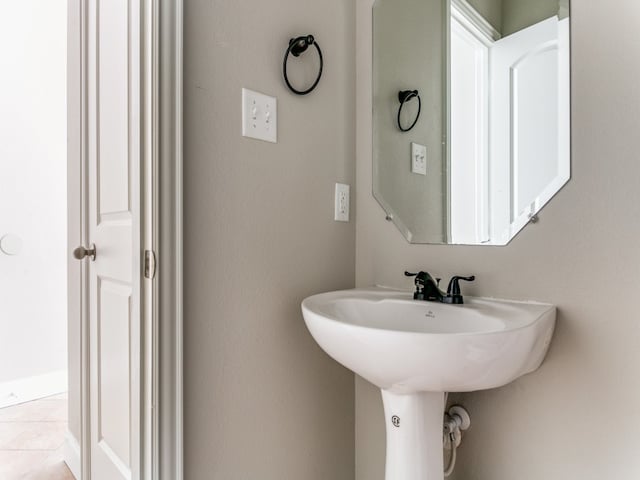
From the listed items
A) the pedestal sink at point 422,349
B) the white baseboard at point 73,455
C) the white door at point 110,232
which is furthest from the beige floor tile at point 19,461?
the pedestal sink at point 422,349

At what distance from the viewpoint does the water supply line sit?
3.35 feet

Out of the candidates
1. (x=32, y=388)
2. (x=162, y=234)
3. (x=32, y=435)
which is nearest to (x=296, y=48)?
(x=162, y=234)

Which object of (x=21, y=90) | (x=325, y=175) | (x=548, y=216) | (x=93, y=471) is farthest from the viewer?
(x=21, y=90)

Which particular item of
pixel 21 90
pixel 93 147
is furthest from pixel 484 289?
pixel 21 90

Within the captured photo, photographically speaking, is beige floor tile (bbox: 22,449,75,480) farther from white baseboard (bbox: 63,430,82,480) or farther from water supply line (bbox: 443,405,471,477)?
water supply line (bbox: 443,405,471,477)

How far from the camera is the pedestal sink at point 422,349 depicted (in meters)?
0.68

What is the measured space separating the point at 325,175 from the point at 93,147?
85 cm

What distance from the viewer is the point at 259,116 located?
39.1 inches

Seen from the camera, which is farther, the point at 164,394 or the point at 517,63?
the point at 517,63

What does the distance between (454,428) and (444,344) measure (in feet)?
1.63

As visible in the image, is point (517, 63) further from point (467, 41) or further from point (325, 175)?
point (325, 175)

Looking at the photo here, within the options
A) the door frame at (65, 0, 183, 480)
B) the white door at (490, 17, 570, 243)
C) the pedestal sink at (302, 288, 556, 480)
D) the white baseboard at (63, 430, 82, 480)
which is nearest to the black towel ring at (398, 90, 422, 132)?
the white door at (490, 17, 570, 243)

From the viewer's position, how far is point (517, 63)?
101cm

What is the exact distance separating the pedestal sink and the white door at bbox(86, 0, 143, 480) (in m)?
0.50
